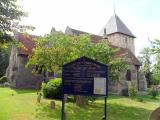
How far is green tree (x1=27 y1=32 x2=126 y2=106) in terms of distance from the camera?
23.5 m

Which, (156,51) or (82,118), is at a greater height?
(156,51)

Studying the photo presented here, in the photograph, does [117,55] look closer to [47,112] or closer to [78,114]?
[78,114]

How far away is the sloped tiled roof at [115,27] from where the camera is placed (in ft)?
192

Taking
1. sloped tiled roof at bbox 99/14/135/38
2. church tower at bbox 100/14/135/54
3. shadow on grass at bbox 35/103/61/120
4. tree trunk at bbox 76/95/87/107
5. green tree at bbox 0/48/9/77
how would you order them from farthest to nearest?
sloped tiled roof at bbox 99/14/135/38
church tower at bbox 100/14/135/54
green tree at bbox 0/48/9/77
tree trunk at bbox 76/95/87/107
shadow on grass at bbox 35/103/61/120

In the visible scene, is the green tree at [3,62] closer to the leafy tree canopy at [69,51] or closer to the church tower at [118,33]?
the church tower at [118,33]

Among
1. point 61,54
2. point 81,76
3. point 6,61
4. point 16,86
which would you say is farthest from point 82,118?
point 6,61

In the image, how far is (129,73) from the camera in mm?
46188

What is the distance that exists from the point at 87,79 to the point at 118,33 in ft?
149

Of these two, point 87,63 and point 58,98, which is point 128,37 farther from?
point 87,63

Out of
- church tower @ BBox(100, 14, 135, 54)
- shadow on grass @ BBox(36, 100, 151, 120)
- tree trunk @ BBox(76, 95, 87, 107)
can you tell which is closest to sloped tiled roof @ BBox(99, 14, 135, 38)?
church tower @ BBox(100, 14, 135, 54)

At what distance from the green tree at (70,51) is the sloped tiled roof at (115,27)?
3173cm

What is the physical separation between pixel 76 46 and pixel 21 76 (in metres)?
20.5

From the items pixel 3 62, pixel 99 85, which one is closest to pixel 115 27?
pixel 3 62

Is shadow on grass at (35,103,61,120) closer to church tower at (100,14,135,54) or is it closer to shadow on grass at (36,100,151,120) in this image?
shadow on grass at (36,100,151,120)
